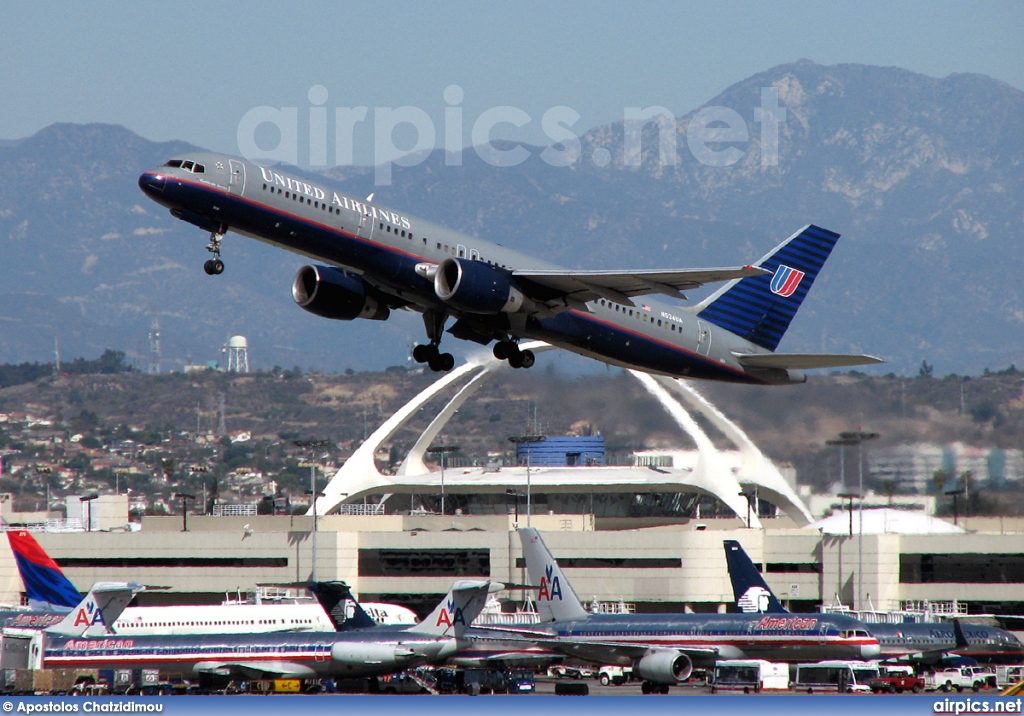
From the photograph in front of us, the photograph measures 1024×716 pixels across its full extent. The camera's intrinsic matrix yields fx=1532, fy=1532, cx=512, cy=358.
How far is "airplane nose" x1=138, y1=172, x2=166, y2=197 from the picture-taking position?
4425 cm

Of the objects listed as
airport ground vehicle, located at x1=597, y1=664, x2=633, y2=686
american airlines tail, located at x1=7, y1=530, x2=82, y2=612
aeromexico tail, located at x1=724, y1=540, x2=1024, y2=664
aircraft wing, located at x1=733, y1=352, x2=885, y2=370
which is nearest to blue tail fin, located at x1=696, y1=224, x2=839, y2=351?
aircraft wing, located at x1=733, y1=352, x2=885, y2=370

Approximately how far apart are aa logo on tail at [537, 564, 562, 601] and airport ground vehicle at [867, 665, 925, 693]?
12.8 meters

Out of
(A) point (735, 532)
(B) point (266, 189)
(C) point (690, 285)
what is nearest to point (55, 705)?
(B) point (266, 189)

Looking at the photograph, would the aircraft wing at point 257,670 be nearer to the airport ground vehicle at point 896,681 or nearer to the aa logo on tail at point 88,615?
the aa logo on tail at point 88,615

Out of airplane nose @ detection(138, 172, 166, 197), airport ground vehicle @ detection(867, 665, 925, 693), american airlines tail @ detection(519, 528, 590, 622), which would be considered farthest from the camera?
american airlines tail @ detection(519, 528, 590, 622)

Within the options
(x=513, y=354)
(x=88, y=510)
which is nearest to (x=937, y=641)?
(x=513, y=354)

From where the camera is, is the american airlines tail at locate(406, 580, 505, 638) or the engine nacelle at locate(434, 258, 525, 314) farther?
the american airlines tail at locate(406, 580, 505, 638)

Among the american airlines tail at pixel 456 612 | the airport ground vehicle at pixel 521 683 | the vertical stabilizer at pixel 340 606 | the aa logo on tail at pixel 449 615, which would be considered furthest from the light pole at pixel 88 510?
the aa logo on tail at pixel 449 615

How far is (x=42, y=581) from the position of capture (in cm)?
7231

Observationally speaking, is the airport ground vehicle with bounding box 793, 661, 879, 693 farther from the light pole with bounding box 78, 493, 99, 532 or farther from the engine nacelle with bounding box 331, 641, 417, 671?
the light pole with bounding box 78, 493, 99, 532

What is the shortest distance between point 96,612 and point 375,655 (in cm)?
1240

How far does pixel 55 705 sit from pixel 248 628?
86.9 feet

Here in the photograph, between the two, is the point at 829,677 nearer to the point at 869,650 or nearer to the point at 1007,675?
the point at 869,650

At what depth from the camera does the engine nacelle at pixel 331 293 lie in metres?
50.2
